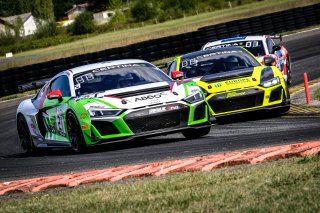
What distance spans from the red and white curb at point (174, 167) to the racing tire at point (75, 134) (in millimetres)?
3185

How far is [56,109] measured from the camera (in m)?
13.2

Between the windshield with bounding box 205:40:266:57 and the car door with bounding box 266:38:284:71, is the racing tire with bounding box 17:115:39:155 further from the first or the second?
the car door with bounding box 266:38:284:71

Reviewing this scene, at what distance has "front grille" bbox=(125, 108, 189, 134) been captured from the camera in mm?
11992

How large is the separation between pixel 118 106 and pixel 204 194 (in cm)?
518

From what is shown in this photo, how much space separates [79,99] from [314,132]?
11.2 feet

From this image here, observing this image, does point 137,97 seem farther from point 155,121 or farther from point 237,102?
point 237,102

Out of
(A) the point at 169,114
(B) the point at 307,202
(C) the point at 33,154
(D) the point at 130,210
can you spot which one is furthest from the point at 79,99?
(B) the point at 307,202

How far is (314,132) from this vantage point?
1079 cm

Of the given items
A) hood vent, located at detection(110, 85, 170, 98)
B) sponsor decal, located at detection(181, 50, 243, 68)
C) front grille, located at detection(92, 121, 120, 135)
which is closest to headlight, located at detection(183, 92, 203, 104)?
hood vent, located at detection(110, 85, 170, 98)

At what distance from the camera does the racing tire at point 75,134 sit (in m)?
12.4

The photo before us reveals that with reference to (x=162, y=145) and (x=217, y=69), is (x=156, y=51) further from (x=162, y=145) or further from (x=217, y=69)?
(x=162, y=145)

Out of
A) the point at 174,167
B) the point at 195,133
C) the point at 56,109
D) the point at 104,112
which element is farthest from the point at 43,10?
the point at 174,167

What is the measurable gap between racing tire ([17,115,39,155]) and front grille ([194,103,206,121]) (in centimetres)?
326

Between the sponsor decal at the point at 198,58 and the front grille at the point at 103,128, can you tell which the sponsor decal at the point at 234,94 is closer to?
the sponsor decal at the point at 198,58
